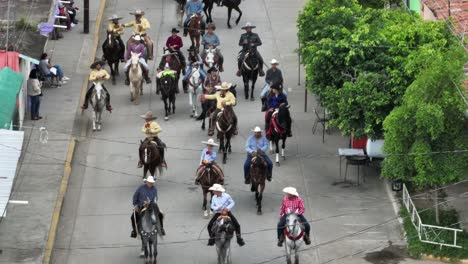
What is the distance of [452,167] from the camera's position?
4025cm

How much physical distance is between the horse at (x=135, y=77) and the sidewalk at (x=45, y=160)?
1.88m

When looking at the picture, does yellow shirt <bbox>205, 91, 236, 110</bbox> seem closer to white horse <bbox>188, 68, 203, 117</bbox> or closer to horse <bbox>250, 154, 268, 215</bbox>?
white horse <bbox>188, 68, 203, 117</bbox>

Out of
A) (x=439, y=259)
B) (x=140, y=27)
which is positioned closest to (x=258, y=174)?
(x=439, y=259)

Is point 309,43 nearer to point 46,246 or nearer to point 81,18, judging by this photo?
point 46,246

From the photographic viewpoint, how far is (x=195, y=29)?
5553 centimetres

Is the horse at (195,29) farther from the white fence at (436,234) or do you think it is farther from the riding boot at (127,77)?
the white fence at (436,234)

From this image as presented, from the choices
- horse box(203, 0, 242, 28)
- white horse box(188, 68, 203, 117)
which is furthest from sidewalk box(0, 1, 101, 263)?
horse box(203, 0, 242, 28)

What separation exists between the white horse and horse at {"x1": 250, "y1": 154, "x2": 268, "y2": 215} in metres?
7.66

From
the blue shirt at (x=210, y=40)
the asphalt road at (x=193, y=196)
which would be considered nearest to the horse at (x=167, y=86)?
the asphalt road at (x=193, y=196)

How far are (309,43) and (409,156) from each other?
7.39 metres

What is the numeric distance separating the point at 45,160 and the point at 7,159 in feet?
25.4

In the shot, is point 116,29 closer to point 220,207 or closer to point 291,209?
point 220,207

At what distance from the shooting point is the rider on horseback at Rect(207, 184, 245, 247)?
38.4 meters

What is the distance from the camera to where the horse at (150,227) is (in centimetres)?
3828
